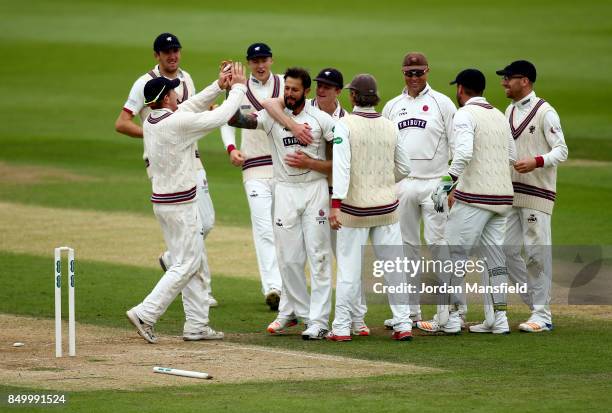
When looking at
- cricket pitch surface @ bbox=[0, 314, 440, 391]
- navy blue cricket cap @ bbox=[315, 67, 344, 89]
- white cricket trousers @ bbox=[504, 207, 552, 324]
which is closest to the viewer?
cricket pitch surface @ bbox=[0, 314, 440, 391]

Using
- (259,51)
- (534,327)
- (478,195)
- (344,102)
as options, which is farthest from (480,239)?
(344,102)

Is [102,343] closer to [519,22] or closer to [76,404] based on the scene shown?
[76,404]

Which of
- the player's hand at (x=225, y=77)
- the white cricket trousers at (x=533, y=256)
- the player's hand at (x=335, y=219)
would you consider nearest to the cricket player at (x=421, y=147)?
the white cricket trousers at (x=533, y=256)

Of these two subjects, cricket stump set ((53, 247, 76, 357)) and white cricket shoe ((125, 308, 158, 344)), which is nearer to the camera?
cricket stump set ((53, 247, 76, 357))

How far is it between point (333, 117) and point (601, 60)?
23.7 meters

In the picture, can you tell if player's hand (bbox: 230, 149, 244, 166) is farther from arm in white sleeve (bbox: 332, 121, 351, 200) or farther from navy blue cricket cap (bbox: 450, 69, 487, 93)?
navy blue cricket cap (bbox: 450, 69, 487, 93)

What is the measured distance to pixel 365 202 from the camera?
9961 mm

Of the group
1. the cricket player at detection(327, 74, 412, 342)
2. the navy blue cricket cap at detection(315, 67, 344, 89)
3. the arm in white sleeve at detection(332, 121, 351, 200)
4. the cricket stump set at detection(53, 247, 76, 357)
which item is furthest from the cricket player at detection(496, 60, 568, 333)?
the cricket stump set at detection(53, 247, 76, 357)

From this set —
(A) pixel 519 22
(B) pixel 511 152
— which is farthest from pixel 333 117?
(A) pixel 519 22

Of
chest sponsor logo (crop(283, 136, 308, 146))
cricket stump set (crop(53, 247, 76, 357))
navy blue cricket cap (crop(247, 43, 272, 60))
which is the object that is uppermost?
navy blue cricket cap (crop(247, 43, 272, 60))

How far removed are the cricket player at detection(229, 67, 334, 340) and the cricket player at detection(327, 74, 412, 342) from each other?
179 mm

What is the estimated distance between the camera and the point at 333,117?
10703 mm

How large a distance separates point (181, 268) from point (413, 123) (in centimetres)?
248

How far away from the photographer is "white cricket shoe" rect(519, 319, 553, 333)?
10.4 m
